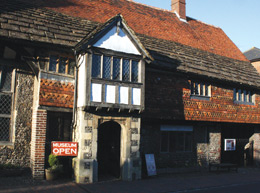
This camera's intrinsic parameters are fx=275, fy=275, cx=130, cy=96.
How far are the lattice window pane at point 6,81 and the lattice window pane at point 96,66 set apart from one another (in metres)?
3.44

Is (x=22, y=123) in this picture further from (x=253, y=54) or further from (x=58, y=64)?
(x=253, y=54)

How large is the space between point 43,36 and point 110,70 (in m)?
3.09

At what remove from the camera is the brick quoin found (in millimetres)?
10797

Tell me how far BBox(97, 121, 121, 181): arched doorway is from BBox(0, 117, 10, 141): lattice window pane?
4258 mm

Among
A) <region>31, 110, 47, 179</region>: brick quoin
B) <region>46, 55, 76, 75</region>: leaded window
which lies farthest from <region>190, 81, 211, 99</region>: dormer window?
<region>31, 110, 47, 179</region>: brick quoin

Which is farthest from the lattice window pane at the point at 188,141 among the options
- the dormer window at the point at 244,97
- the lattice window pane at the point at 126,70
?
the lattice window pane at the point at 126,70

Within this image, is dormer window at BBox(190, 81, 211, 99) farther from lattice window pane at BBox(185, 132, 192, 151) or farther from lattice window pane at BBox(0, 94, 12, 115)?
lattice window pane at BBox(0, 94, 12, 115)

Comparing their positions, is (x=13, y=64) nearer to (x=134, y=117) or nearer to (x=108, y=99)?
(x=108, y=99)

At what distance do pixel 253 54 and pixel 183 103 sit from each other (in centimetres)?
1699

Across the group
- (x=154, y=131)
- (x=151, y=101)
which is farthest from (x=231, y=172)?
(x=151, y=101)

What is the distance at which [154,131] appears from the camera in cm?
1417

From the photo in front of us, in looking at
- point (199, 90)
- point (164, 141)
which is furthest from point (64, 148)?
point (199, 90)

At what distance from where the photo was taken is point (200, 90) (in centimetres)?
1574

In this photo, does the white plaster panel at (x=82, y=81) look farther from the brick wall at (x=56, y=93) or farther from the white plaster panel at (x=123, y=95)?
the white plaster panel at (x=123, y=95)
